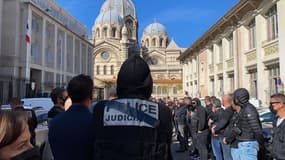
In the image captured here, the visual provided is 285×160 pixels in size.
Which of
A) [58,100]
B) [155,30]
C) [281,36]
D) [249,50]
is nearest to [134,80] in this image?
[58,100]

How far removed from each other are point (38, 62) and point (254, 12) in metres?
25.8

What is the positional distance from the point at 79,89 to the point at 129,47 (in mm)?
80149

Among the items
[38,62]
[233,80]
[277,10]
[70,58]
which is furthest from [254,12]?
[70,58]

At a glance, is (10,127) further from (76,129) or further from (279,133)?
(279,133)

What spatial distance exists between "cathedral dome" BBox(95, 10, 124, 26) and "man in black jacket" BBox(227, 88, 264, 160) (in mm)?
82038

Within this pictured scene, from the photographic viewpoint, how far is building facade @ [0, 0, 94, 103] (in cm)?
3043

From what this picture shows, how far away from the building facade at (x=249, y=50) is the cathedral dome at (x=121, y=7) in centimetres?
6777

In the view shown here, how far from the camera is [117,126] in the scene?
210cm

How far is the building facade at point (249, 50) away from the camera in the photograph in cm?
1616

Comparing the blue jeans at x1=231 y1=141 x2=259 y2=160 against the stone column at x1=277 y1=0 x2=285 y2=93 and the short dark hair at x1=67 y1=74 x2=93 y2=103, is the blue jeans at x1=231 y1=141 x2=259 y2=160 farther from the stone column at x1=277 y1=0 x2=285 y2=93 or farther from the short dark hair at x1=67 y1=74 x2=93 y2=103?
the stone column at x1=277 y1=0 x2=285 y2=93

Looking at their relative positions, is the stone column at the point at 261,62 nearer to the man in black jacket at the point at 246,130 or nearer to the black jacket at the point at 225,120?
the black jacket at the point at 225,120

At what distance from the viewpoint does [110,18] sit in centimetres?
8600

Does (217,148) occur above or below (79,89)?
below

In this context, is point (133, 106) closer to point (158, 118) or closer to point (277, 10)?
point (158, 118)
